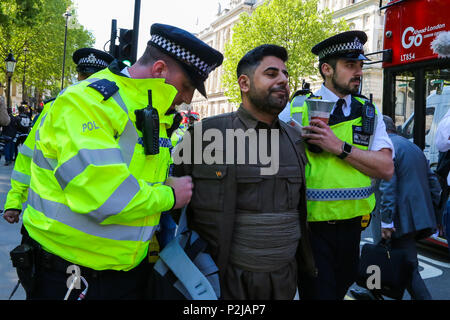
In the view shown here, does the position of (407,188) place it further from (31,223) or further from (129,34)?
(129,34)

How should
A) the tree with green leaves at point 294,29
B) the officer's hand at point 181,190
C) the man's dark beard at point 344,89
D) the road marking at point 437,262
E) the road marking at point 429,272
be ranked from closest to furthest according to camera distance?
the officer's hand at point 181,190, the man's dark beard at point 344,89, the road marking at point 429,272, the road marking at point 437,262, the tree with green leaves at point 294,29

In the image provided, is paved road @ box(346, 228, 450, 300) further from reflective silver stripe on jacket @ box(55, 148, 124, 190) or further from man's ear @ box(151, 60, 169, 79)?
reflective silver stripe on jacket @ box(55, 148, 124, 190)

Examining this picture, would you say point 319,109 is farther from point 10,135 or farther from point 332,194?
point 10,135

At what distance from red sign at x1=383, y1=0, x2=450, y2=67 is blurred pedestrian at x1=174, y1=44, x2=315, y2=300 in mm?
3888

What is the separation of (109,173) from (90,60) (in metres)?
2.76

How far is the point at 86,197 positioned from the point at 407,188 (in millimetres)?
3151

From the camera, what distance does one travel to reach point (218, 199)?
1.99m

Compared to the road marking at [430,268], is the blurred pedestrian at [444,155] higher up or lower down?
higher up

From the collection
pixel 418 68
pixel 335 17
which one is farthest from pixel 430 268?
pixel 335 17

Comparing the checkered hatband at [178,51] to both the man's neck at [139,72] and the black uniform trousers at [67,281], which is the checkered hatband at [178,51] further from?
the black uniform trousers at [67,281]

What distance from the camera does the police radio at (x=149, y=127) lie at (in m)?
1.62

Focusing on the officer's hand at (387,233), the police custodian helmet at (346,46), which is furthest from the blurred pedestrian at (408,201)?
the police custodian helmet at (346,46)

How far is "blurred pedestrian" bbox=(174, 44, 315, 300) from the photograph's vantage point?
6.55 ft

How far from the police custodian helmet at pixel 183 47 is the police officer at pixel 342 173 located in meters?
0.77
